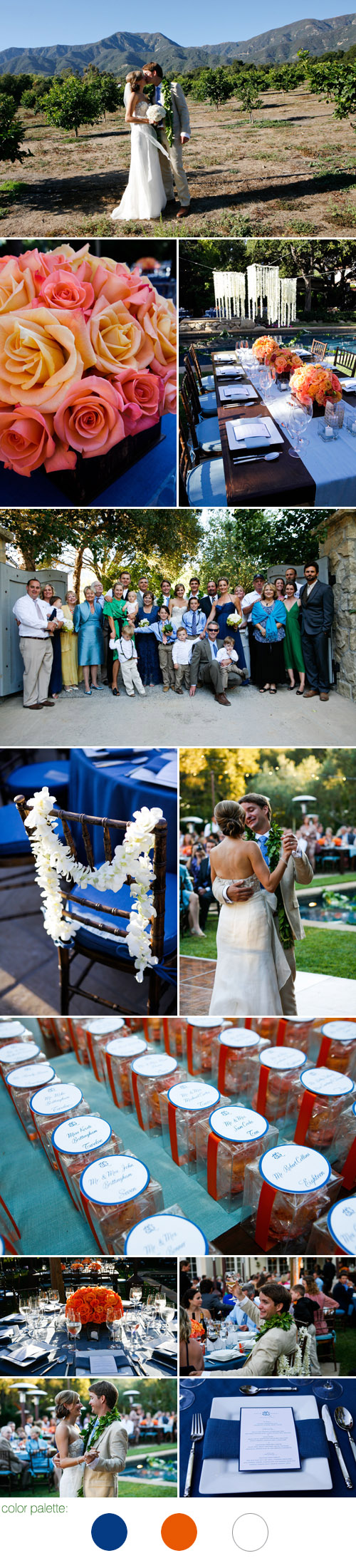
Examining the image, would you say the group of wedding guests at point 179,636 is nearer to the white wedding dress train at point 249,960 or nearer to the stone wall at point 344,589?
the stone wall at point 344,589

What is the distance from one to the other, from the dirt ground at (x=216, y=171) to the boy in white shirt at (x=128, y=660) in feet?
5.54

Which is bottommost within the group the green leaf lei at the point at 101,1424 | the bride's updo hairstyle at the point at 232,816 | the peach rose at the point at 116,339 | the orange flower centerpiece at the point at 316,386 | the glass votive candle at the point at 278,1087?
the green leaf lei at the point at 101,1424

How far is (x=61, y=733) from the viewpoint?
3924 mm

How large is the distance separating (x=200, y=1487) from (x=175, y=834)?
2.48m

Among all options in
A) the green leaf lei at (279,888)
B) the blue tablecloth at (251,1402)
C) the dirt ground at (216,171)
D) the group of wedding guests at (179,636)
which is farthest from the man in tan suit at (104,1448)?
the dirt ground at (216,171)

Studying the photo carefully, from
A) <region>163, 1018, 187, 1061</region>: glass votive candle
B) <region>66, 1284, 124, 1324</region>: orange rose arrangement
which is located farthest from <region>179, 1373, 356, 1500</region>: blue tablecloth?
<region>163, 1018, 187, 1061</region>: glass votive candle

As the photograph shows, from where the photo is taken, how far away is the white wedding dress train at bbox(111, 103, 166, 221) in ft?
11.1

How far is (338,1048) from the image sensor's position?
161 inches

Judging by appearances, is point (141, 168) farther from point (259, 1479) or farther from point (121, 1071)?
point (259, 1479)

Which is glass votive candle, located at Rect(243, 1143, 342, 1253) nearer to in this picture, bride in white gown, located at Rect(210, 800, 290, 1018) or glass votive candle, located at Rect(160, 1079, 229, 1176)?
glass votive candle, located at Rect(160, 1079, 229, 1176)

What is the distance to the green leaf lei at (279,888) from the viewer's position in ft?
13.2

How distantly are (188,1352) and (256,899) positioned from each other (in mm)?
1855

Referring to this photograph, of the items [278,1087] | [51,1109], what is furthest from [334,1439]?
[51,1109]

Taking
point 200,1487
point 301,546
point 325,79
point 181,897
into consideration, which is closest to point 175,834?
point 181,897
